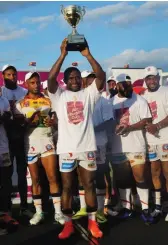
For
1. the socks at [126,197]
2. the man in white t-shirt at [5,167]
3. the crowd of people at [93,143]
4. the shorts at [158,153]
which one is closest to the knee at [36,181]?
the crowd of people at [93,143]

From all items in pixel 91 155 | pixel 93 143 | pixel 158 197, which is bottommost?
pixel 158 197

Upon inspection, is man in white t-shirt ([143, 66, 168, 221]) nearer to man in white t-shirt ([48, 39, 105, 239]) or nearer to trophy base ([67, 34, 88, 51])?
Result: man in white t-shirt ([48, 39, 105, 239])

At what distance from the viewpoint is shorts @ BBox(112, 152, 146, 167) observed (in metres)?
5.51

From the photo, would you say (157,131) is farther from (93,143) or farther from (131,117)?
(93,143)

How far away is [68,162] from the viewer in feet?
15.9

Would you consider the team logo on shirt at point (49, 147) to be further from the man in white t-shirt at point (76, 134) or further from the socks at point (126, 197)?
the socks at point (126, 197)

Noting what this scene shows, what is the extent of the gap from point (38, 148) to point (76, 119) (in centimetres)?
92

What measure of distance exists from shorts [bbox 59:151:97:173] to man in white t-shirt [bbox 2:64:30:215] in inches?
38.1

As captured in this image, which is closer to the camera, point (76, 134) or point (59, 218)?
point (76, 134)

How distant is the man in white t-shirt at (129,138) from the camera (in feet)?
18.1

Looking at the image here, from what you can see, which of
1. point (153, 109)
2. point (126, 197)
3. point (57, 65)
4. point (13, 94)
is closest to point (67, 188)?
point (126, 197)

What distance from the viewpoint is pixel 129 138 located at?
18.2ft

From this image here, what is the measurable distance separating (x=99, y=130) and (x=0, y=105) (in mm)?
1419

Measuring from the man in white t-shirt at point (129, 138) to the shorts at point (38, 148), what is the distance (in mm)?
899
